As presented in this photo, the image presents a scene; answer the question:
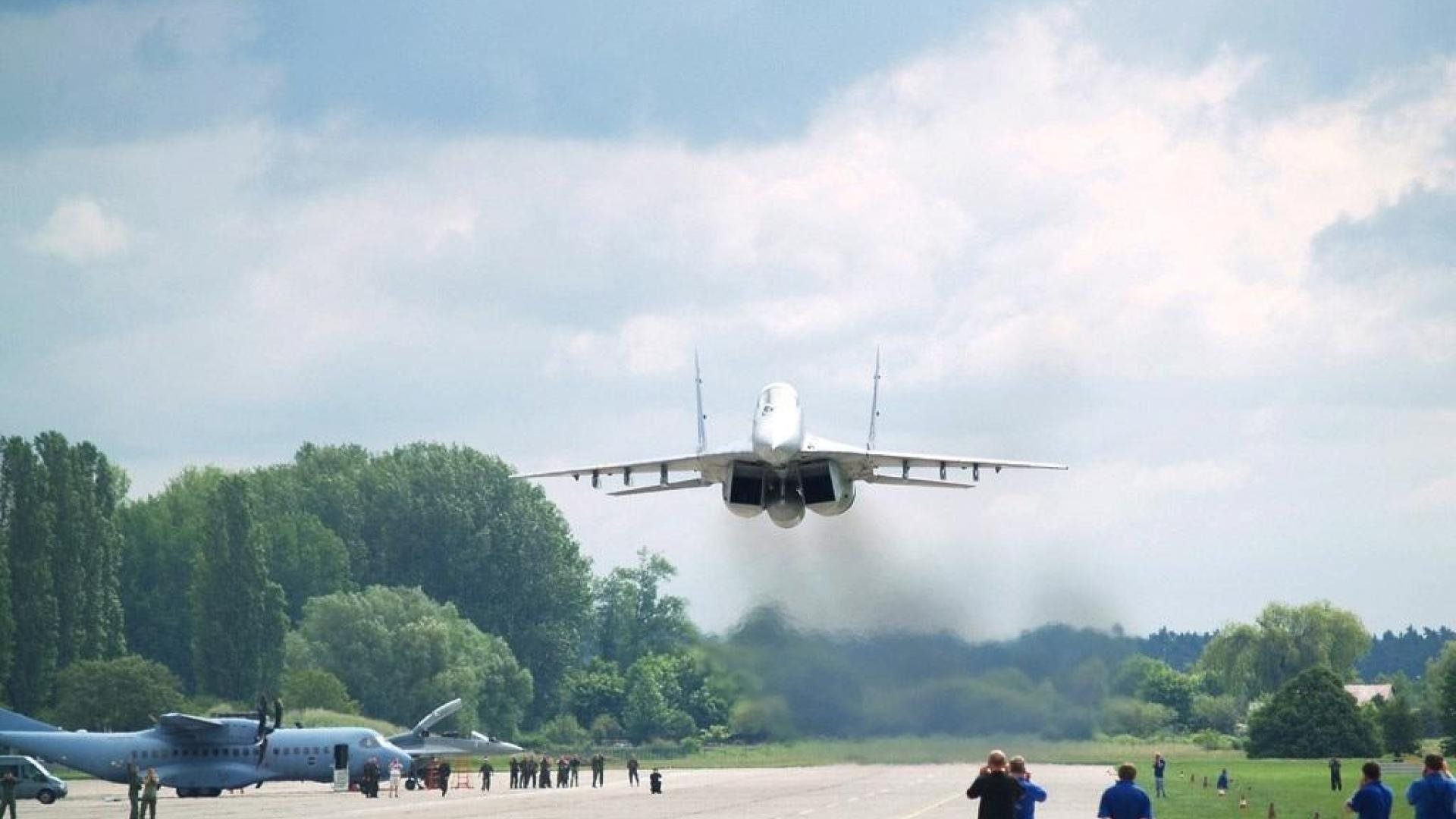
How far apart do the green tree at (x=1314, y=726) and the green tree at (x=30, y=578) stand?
57.3 meters

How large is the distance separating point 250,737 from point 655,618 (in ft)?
121

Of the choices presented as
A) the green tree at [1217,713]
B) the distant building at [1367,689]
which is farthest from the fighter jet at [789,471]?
the distant building at [1367,689]

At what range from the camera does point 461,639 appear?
123 metres

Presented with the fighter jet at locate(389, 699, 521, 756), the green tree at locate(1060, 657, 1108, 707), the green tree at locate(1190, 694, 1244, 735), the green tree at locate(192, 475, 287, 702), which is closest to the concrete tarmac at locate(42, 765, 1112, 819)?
the fighter jet at locate(389, 699, 521, 756)

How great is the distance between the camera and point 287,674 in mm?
111062

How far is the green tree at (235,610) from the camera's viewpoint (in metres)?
115

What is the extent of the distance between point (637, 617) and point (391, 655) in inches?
526

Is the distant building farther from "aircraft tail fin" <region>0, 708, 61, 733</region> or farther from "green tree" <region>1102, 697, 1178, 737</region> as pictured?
"aircraft tail fin" <region>0, 708, 61, 733</region>

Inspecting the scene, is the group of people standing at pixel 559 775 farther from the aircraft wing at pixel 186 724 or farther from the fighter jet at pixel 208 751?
the aircraft wing at pixel 186 724

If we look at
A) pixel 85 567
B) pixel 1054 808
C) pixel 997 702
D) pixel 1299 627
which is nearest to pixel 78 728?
pixel 85 567

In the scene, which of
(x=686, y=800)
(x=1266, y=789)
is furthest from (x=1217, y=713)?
(x=686, y=800)

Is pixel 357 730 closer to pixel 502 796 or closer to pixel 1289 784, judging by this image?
pixel 502 796

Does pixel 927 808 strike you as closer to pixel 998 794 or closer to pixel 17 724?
pixel 998 794

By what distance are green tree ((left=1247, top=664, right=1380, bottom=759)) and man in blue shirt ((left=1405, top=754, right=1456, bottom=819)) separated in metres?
81.3
